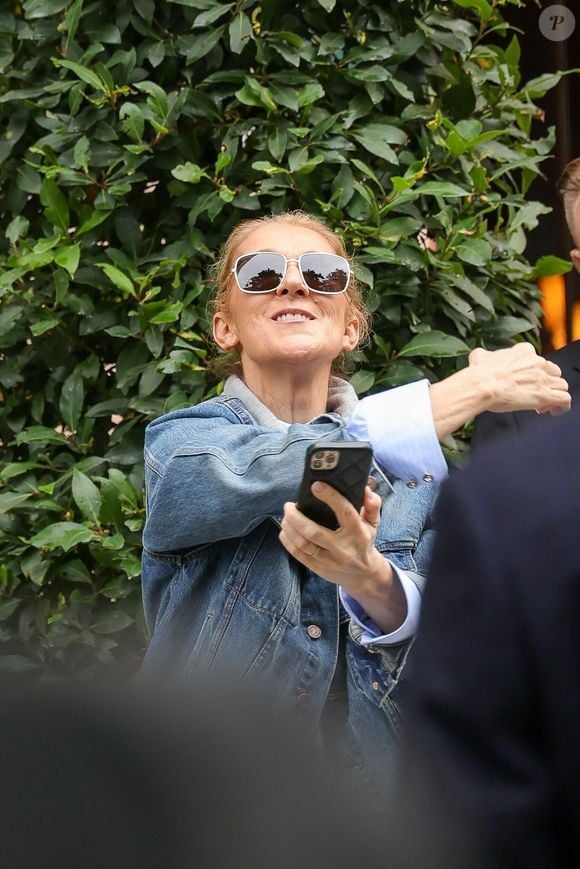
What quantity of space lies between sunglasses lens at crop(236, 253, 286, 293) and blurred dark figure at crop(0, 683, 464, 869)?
66.1 inches

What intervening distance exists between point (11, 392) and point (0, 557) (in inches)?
16.1

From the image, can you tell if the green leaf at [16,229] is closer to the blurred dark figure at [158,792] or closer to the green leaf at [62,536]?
the green leaf at [62,536]

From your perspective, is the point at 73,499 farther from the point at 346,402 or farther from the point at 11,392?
the point at 346,402

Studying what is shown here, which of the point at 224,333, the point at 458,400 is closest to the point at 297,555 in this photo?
the point at 458,400

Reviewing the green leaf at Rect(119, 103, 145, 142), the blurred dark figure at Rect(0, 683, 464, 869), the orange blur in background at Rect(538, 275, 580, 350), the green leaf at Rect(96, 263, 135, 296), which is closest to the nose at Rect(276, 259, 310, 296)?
the green leaf at Rect(96, 263, 135, 296)

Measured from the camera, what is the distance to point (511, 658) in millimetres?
701

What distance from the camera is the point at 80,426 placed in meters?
2.94

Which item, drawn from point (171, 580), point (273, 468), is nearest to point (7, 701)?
point (273, 468)

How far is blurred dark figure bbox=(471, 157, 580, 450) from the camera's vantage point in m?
2.59

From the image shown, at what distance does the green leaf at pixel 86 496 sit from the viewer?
8.99ft

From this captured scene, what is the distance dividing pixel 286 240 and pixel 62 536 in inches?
36.1

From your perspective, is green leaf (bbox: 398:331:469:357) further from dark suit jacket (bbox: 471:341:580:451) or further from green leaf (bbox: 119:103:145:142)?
green leaf (bbox: 119:103:145:142)
